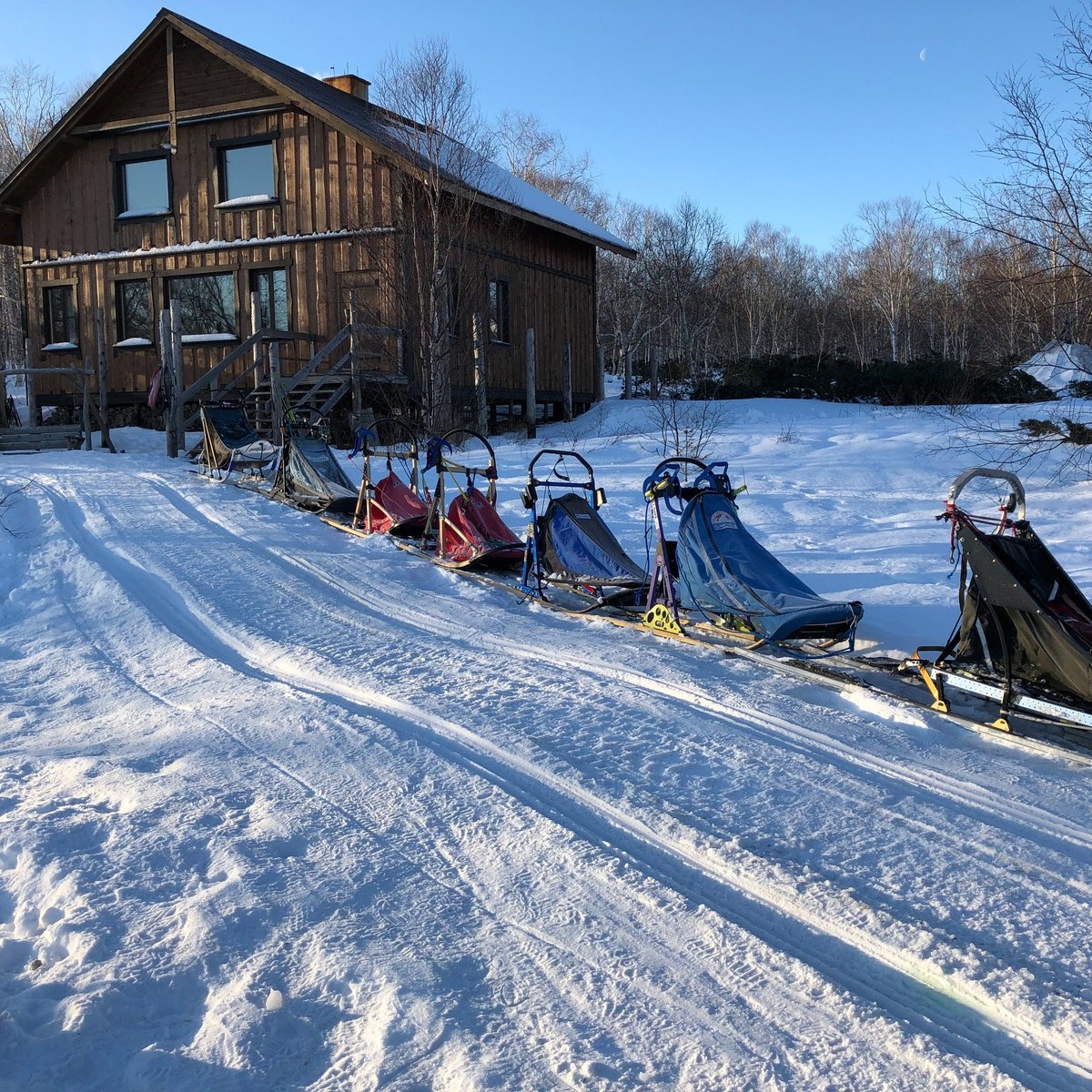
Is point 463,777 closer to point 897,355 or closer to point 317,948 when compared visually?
point 317,948

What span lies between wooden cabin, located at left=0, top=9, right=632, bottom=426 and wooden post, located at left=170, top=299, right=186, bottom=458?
1.70 meters

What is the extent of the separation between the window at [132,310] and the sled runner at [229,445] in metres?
6.11

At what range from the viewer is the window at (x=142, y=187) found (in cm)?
1875

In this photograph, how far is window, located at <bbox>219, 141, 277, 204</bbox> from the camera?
17.9 metres

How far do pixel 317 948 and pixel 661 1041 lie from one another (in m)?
0.96

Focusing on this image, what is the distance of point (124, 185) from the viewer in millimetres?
19125

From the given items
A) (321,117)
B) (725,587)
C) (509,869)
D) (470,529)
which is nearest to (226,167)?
(321,117)

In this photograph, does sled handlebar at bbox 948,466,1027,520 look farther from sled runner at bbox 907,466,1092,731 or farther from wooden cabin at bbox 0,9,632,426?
wooden cabin at bbox 0,9,632,426

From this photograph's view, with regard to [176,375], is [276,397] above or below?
below

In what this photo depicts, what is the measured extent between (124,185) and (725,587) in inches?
689

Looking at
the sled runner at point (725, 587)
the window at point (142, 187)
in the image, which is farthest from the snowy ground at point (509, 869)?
the window at point (142, 187)

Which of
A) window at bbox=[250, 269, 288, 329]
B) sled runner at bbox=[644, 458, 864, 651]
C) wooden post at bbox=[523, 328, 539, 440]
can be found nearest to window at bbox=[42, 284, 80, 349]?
window at bbox=[250, 269, 288, 329]

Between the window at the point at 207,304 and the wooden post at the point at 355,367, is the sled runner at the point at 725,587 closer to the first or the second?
the wooden post at the point at 355,367

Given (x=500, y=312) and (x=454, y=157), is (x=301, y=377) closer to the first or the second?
(x=454, y=157)
